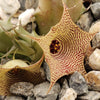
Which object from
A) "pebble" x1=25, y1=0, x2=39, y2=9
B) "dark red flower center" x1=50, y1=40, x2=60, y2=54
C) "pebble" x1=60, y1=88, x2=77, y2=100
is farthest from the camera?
"pebble" x1=25, y1=0, x2=39, y2=9

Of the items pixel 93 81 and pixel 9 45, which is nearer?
pixel 93 81

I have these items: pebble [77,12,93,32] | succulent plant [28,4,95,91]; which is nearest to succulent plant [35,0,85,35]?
pebble [77,12,93,32]

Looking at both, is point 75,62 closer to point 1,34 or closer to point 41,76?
point 41,76

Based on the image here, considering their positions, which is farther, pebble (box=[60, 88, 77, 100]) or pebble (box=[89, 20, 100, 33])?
pebble (box=[89, 20, 100, 33])

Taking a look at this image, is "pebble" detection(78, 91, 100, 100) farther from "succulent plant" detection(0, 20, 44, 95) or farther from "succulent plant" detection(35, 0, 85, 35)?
"succulent plant" detection(35, 0, 85, 35)

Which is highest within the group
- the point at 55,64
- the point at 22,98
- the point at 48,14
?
the point at 48,14

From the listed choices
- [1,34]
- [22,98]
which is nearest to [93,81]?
[22,98]
